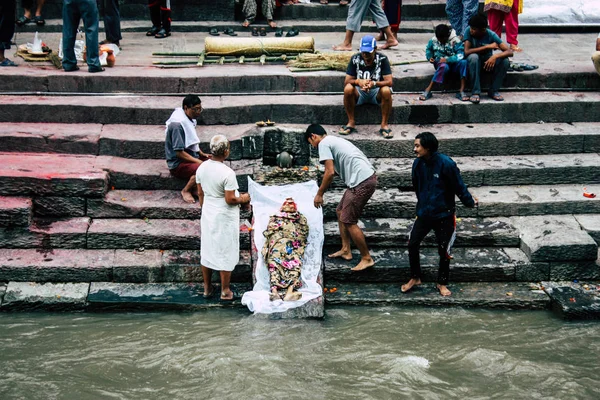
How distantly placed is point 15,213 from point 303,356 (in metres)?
3.38

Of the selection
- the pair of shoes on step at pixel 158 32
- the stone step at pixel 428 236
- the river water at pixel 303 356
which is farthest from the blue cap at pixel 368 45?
the pair of shoes on step at pixel 158 32

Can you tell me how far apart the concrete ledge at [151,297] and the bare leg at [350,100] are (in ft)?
8.96

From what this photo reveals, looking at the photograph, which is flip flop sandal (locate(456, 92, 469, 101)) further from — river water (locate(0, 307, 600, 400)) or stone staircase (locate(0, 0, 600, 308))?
river water (locate(0, 307, 600, 400))

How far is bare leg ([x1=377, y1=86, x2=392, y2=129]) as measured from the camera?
30.2ft

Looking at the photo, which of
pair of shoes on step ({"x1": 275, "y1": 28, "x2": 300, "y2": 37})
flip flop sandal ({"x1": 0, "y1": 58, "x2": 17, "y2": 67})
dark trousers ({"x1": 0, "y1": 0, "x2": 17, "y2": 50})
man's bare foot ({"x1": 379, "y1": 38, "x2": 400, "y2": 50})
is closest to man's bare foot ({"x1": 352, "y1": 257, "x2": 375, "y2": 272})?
man's bare foot ({"x1": 379, "y1": 38, "x2": 400, "y2": 50})

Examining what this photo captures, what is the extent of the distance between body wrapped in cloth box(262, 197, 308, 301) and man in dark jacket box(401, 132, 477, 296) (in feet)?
3.58

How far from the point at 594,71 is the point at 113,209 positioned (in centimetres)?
664

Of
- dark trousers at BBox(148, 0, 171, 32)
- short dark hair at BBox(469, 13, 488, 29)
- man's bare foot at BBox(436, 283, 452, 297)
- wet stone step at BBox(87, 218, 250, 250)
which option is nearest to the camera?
man's bare foot at BBox(436, 283, 452, 297)

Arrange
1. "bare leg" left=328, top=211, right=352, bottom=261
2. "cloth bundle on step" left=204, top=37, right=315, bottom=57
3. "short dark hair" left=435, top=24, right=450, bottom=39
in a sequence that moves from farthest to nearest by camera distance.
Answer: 1. "cloth bundle on step" left=204, top=37, right=315, bottom=57
2. "short dark hair" left=435, top=24, right=450, bottom=39
3. "bare leg" left=328, top=211, right=352, bottom=261

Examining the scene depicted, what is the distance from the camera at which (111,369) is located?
21.7 feet

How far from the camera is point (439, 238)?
7480mm

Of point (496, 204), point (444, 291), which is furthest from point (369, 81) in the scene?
point (444, 291)

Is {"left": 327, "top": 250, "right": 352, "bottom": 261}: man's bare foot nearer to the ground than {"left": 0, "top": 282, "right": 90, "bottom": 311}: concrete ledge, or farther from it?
farther from it

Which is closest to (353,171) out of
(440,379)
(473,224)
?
(473,224)
